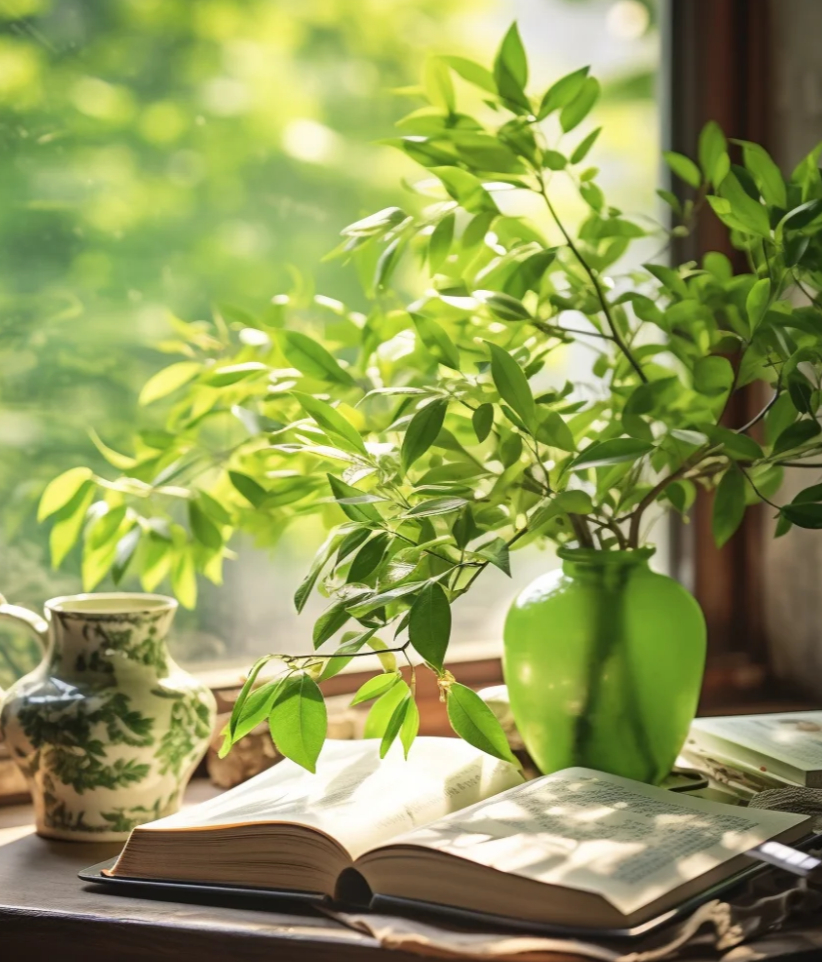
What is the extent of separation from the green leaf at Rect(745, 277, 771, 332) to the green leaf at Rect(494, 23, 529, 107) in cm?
25

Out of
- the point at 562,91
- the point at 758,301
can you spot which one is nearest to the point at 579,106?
the point at 562,91

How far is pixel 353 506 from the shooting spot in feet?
2.80

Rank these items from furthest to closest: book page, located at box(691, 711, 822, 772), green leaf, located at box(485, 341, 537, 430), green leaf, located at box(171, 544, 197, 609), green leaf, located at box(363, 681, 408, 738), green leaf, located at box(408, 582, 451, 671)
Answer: green leaf, located at box(171, 544, 197, 609)
book page, located at box(691, 711, 822, 772)
green leaf, located at box(363, 681, 408, 738)
green leaf, located at box(485, 341, 537, 430)
green leaf, located at box(408, 582, 451, 671)

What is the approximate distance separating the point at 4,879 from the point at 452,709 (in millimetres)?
405

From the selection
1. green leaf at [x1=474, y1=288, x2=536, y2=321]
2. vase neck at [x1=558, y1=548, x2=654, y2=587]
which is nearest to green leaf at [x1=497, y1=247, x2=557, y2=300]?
green leaf at [x1=474, y1=288, x2=536, y2=321]

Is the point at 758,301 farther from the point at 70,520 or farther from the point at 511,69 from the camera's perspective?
the point at 70,520

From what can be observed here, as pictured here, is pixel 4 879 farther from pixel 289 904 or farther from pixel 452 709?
pixel 452 709

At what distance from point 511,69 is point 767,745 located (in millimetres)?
658

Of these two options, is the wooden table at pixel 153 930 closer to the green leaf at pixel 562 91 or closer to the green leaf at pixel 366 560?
the green leaf at pixel 366 560

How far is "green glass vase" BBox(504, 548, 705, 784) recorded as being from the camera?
1.01 meters

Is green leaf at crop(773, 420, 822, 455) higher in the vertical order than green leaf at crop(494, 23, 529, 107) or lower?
lower

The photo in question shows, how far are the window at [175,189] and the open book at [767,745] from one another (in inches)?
16.0

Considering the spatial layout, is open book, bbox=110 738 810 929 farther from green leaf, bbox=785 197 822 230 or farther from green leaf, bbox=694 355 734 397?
green leaf, bbox=785 197 822 230

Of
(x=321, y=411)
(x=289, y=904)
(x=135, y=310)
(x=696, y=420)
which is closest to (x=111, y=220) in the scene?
(x=135, y=310)
